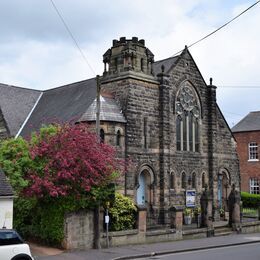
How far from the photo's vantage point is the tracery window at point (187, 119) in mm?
31266

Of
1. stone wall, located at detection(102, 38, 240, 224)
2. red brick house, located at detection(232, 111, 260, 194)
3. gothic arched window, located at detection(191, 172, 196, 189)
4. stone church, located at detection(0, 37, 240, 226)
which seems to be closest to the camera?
stone church, located at detection(0, 37, 240, 226)

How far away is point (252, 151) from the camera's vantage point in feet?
157

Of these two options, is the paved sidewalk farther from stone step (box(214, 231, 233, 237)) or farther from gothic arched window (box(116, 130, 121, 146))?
gothic arched window (box(116, 130, 121, 146))

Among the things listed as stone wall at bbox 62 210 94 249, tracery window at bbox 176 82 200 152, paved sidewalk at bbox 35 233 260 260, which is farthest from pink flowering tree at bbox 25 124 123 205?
tracery window at bbox 176 82 200 152

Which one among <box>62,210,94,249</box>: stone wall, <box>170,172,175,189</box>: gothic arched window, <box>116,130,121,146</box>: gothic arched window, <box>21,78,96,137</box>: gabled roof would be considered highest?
<box>21,78,96,137</box>: gabled roof

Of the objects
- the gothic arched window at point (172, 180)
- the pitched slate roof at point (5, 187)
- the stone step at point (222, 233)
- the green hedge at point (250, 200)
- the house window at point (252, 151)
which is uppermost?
the house window at point (252, 151)

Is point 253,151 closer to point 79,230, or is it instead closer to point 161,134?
point 161,134

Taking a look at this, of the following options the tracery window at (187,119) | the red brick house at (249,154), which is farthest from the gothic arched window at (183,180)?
the red brick house at (249,154)

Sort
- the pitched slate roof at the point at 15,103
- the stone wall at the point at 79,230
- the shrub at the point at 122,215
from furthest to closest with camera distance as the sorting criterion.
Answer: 1. the pitched slate roof at the point at 15,103
2. the shrub at the point at 122,215
3. the stone wall at the point at 79,230

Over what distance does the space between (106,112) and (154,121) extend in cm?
390

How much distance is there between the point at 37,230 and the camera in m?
20.7

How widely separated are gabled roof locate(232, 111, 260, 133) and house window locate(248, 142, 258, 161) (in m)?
1.55

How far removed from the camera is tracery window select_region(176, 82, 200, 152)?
3127 centimetres

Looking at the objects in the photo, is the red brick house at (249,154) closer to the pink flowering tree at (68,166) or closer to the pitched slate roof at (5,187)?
the pink flowering tree at (68,166)
